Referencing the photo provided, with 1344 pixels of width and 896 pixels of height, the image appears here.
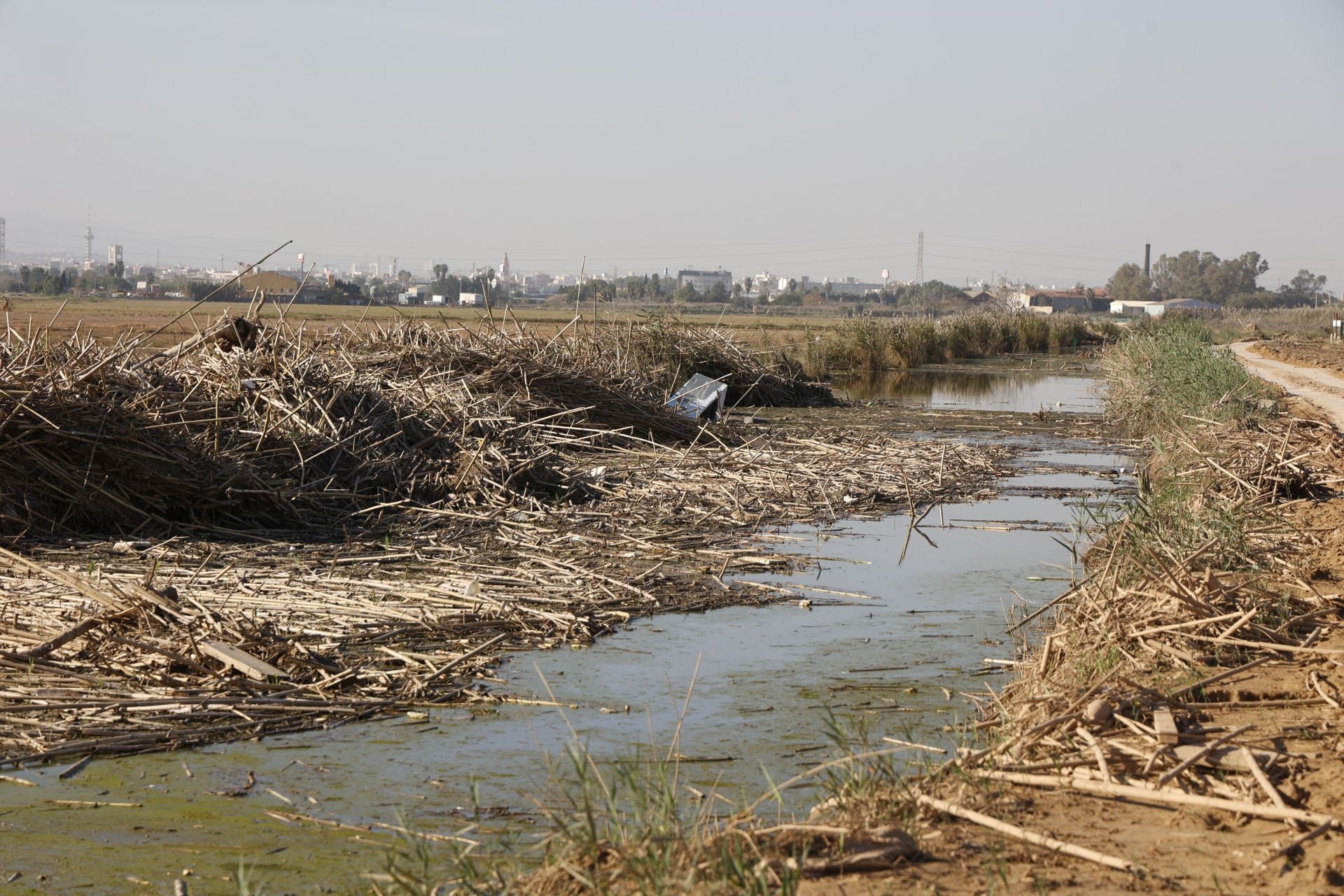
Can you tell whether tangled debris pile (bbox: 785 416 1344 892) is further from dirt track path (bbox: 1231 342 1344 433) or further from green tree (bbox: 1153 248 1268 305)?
green tree (bbox: 1153 248 1268 305)

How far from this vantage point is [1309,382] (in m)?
23.8

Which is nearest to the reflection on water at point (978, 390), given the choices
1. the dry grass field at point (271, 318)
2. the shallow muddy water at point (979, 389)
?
the shallow muddy water at point (979, 389)

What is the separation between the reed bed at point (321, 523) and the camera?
529 cm

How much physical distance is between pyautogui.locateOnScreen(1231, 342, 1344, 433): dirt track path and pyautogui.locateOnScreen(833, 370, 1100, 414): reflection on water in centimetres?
338

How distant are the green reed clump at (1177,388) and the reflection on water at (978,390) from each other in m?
1.42

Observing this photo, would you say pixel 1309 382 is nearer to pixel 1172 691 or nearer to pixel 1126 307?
pixel 1172 691

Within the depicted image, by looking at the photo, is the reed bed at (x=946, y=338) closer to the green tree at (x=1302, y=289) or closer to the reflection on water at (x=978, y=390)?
the reflection on water at (x=978, y=390)

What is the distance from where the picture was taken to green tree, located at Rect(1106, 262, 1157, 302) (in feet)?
476

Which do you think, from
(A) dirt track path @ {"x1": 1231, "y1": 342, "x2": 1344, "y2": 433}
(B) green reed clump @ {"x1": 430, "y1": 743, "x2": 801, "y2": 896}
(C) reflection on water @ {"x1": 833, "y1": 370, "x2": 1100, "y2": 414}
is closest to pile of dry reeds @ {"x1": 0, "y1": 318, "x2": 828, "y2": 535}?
(B) green reed clump @ {"x1": 430, "y1": 743, "x2": 801, "y2": 896}

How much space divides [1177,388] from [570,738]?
44.7 feet

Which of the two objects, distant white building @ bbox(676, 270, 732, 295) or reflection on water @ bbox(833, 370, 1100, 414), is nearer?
reflection on water @ bbox(833, 370, 1100, 414)

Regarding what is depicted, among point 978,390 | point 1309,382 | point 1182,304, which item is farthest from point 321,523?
point 1182,304

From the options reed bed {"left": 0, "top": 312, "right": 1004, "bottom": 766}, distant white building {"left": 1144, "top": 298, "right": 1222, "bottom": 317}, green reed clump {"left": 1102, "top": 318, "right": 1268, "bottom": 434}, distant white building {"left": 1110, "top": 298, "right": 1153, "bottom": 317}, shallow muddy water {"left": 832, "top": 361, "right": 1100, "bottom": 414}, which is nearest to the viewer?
reed bed {"left": 0, "top": 312, "right": 1004, "bottom": 766}

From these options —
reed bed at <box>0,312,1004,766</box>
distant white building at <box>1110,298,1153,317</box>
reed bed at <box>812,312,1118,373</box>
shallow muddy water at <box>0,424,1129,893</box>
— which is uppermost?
distant white building at <box>1110,298,1153,317</box>
